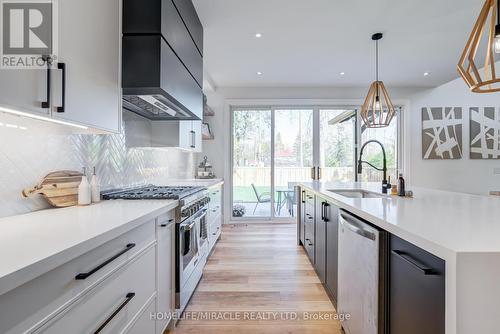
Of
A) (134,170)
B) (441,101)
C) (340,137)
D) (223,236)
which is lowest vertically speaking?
(223,236)

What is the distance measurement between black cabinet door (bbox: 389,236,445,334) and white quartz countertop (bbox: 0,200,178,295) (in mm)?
1160

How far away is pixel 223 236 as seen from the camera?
13.3 feet

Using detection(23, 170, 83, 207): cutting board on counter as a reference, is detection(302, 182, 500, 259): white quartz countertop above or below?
below

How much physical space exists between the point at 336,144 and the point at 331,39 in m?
2.37

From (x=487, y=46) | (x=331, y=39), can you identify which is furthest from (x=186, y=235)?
(x=331, y=39)

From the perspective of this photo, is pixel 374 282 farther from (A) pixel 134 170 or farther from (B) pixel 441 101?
(B) pixel 441 101

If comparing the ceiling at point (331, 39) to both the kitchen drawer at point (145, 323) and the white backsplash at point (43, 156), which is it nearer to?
the white backsplash at point (43, 156)

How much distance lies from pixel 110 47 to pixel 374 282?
195 centimetres

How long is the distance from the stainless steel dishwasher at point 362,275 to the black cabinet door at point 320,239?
1.57 ft

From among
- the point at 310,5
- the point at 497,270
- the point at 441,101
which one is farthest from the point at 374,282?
the point at 441,101

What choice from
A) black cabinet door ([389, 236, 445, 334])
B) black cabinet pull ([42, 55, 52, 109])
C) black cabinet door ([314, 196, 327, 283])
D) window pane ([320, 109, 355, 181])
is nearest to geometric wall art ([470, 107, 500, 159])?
window pane ([320, 109, 355, 181])

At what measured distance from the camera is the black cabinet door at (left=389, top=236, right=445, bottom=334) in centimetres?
81

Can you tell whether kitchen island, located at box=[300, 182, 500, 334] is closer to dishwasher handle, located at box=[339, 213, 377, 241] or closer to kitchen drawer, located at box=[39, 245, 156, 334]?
dishwasher handle, located at box=[339, 213, 377, 241]

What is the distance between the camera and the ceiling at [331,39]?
2.53 meters
